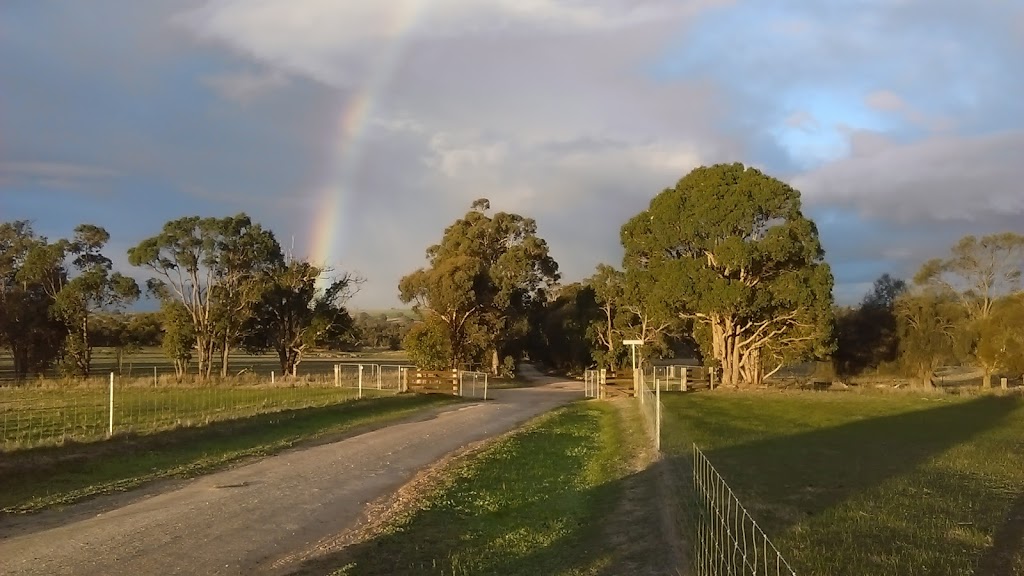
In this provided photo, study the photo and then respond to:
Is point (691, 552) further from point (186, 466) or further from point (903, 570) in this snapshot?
point (186, 466)

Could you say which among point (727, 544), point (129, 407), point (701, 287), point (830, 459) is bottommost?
point (830, 459)

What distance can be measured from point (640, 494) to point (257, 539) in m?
5.53

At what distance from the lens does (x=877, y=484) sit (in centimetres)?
1307

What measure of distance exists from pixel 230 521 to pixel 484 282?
50.5 meters

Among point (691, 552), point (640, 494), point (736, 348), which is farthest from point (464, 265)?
point (691, 552)

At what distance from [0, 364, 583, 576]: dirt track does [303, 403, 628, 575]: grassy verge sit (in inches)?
35.1

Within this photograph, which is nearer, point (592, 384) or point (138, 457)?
point (138, 457)

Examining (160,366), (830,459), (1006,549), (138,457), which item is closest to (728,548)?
(1006,549)

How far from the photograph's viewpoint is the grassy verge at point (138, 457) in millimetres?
12617

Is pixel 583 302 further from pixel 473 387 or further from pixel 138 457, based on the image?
pixel 138 457

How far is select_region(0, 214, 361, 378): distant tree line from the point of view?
4950 centimetres

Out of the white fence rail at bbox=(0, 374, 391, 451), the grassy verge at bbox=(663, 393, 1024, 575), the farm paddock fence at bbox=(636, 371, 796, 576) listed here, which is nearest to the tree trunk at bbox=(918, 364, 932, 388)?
the grassy verge at bbox=(663, 393, 1024, 575)

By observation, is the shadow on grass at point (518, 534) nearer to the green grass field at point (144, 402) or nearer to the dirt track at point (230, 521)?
the dirt track at point (230, 521)

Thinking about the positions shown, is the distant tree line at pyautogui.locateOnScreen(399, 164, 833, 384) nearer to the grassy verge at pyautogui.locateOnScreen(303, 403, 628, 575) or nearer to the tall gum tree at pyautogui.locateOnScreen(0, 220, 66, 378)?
the tall gum tree at pyautogui.locateOnScreen(0, 220, 66, 378)
